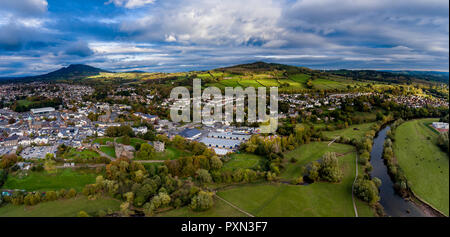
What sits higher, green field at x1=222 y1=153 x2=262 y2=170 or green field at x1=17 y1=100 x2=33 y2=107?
green field at x1=17 y1=100 x2=33 y2=107

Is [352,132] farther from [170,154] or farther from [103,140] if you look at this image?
[103,140]

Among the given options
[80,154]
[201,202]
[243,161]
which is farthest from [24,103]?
[201,202]

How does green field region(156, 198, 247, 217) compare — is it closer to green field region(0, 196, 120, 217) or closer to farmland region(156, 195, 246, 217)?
farmland region(156, 195, 246, 217)

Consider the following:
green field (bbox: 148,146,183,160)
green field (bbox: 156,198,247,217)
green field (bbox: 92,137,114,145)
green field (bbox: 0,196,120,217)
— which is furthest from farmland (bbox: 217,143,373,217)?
green field (bbox: 92,137,114,145)

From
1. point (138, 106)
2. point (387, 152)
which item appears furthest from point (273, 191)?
point (138, 106)

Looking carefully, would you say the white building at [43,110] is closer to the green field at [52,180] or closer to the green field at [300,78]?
the green field at [52,180]

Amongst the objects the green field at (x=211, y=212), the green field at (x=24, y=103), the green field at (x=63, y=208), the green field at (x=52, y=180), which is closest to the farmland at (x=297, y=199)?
the green field at (x=211, y=212)
